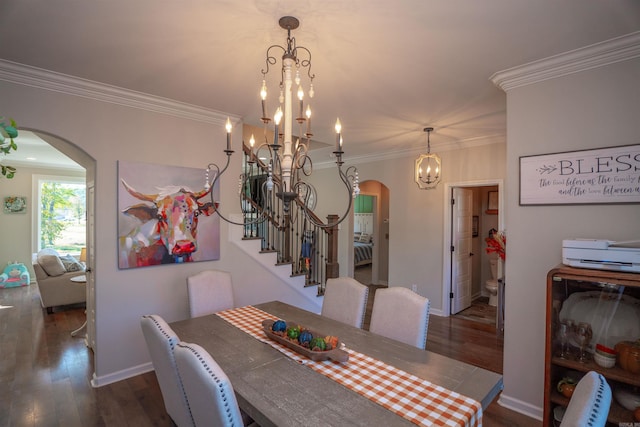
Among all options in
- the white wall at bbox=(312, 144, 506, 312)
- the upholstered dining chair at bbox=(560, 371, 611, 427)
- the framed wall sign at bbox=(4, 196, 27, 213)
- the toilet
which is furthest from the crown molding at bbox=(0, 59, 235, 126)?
the framed wall sign at bbox=(4, 196, 27, 213)

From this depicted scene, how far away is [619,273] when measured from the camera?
174 cm

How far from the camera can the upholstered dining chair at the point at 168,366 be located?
1375 mm

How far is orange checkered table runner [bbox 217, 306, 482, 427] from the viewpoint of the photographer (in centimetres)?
118

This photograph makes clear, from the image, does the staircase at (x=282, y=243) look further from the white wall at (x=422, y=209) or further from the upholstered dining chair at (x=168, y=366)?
Answer: the upholstered dining chair at (x=168, y=366)

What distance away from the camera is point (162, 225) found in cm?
298

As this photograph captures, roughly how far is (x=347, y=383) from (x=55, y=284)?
5.25 metres

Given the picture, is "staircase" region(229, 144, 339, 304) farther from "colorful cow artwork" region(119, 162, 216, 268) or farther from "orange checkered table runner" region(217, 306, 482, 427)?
"orange checkered table runner" region(217, 306, 482, 427)

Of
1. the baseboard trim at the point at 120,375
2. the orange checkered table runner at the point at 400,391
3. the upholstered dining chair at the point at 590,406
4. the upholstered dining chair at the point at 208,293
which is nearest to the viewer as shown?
the upholstered dining chair at the point at 590,406

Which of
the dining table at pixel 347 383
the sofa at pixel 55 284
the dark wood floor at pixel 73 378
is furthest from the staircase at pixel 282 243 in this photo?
the sofa at pixel 55 284

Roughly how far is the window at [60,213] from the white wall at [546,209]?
25.3 ft

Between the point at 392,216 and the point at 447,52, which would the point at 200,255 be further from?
the point at 392,216

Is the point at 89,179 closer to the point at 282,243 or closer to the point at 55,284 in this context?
the point at 282,243

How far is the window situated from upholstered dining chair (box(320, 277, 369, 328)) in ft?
21.2

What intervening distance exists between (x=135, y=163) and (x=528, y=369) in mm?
3654
